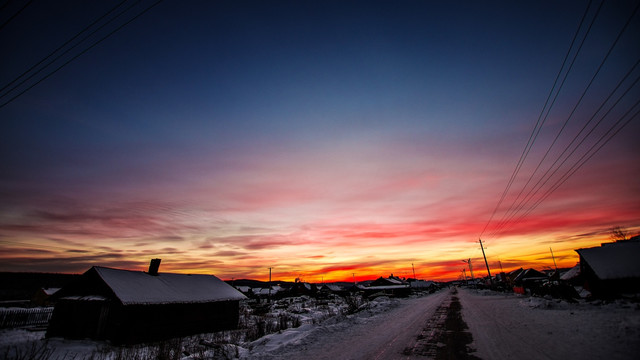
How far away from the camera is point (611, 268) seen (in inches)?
1076

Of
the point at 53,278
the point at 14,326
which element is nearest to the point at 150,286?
the point at 14,326

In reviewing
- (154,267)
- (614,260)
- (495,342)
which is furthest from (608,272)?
(154,267)

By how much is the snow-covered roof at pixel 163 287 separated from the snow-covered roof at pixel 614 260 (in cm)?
3986

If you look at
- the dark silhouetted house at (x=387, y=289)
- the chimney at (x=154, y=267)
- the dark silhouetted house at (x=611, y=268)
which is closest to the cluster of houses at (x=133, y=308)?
the chimney at (x=154, y=267)

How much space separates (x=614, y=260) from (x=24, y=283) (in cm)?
14749

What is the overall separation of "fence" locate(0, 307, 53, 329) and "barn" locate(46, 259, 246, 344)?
14.7 m

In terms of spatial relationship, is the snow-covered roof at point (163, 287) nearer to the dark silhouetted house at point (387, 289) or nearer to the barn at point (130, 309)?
the barn at point (130, 309)

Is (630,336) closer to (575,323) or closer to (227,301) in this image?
(575,323)

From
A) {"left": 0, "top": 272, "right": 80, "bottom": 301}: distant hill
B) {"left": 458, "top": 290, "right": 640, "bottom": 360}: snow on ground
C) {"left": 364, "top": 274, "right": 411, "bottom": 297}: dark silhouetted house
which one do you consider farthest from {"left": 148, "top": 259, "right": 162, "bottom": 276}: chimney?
{"left": 0, "top": 272, "right": 80, "bottom": 301}: distant hill

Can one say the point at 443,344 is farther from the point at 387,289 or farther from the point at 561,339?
the point at 387,289

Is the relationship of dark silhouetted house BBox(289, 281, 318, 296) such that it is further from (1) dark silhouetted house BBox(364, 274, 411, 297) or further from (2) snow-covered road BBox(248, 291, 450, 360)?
(2) snow-covered road BBox(248, 291, 450, 360)

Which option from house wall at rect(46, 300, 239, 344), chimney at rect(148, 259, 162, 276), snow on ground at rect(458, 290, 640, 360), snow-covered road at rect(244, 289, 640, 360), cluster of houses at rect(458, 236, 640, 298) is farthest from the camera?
chimney at rect(148, 259, 162, 276)

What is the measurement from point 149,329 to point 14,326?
74.3 feet

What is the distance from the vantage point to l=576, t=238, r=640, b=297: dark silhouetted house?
2620 centimetres
